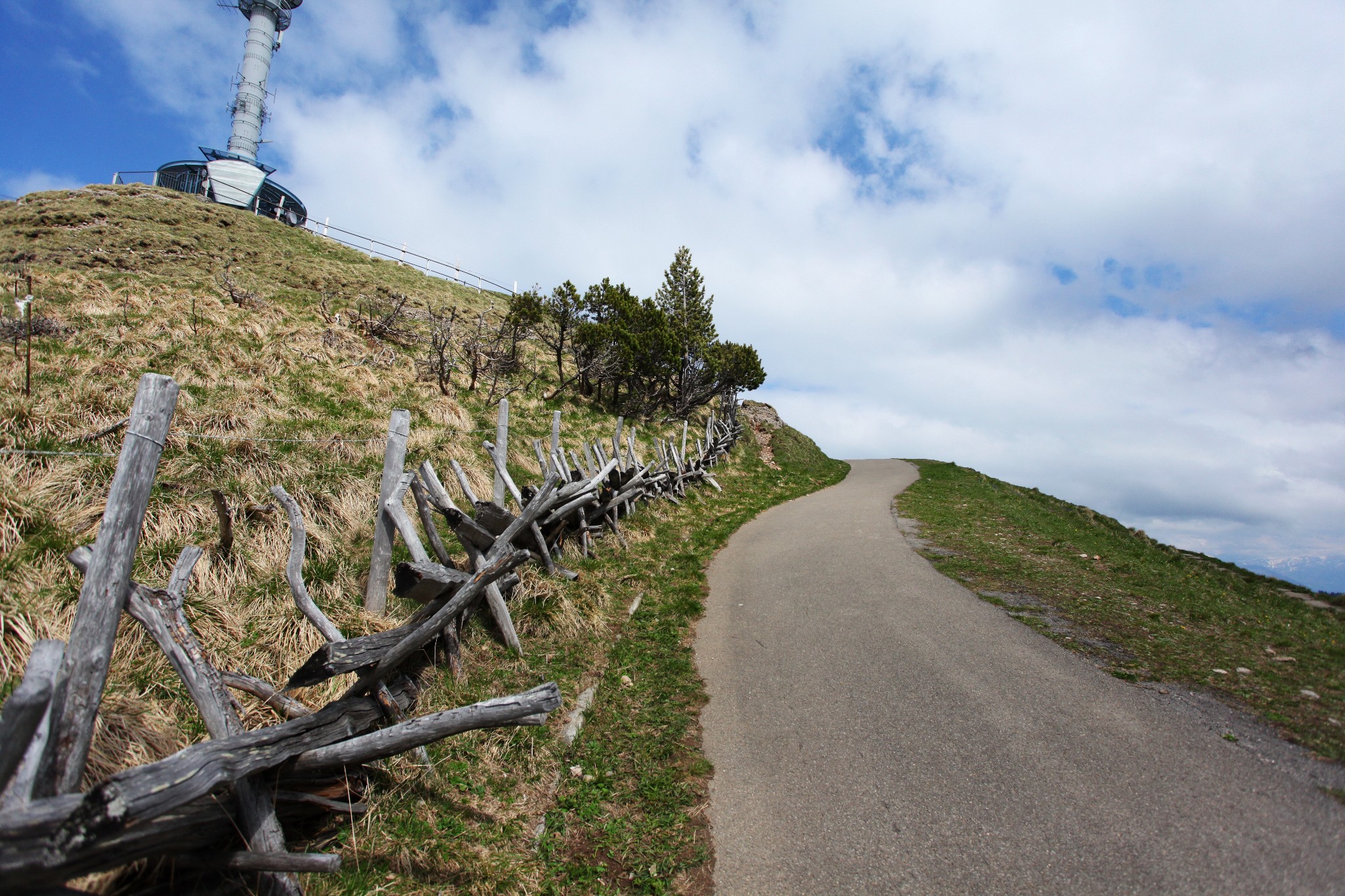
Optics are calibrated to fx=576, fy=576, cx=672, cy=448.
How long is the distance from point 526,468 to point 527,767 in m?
8.60

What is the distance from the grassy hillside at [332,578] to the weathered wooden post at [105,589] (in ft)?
2.07

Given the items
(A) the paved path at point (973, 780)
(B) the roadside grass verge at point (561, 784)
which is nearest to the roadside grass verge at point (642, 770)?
(B) the roadside grass verge at point (561, 784)

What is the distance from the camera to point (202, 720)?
11.8ft

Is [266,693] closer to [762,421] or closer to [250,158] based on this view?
[762,421]

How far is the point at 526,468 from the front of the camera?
Result: 12.6 m

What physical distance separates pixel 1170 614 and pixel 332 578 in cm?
985

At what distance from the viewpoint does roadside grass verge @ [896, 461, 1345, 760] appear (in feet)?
16.4

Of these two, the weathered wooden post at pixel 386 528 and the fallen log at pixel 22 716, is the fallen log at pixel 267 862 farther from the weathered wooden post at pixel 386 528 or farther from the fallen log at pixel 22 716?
the weathered wooden post at pixel 386 528

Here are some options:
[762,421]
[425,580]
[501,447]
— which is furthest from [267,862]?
[762,421]

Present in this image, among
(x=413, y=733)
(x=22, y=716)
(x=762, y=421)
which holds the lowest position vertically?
(x=413, y=733)

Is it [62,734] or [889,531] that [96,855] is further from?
[889,531]

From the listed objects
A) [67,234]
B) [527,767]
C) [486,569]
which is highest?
[67,234]

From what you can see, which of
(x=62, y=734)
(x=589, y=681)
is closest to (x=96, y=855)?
(x=62, y=734)

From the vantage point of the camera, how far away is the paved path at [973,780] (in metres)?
3.28
